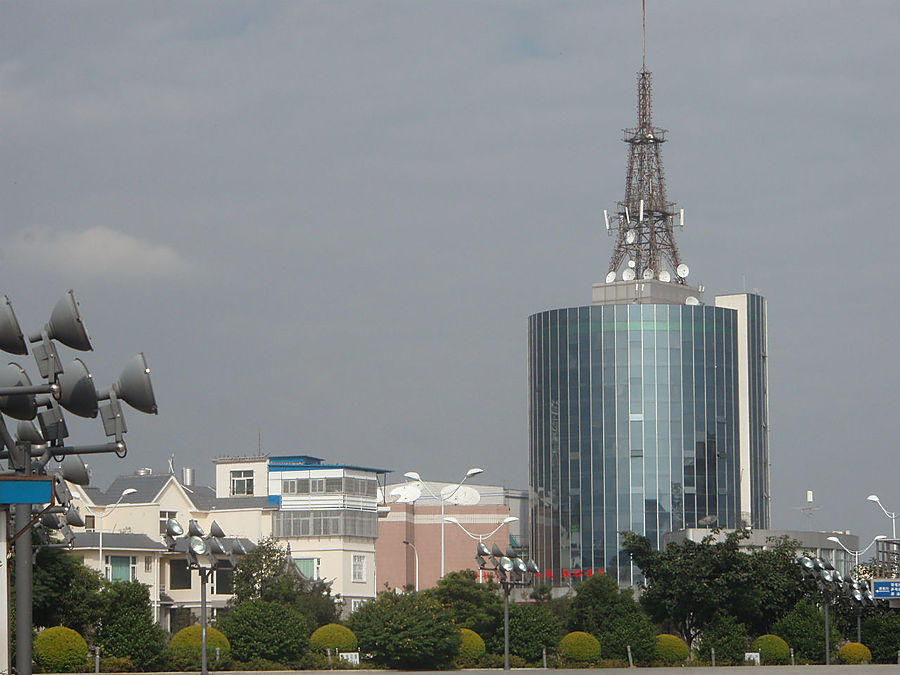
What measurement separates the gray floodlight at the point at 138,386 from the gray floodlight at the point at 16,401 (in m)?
1.28

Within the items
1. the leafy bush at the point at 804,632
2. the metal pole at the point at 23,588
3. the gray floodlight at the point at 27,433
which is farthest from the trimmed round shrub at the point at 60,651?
the leafy bush at the point at 804,632

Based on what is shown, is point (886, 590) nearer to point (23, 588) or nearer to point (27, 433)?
point (27, 433)

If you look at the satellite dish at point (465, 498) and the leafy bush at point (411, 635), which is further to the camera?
the satellite dish at point (465, 498)

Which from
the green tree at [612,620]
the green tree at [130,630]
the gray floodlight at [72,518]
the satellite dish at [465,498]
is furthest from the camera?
the satellite dish at [465,498]

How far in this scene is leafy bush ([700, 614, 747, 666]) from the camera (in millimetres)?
63531

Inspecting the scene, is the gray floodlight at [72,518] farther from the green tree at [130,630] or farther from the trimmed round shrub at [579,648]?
the trimmed round shrub at [579,648]

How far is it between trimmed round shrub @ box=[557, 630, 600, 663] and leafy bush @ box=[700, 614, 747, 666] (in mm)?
7488

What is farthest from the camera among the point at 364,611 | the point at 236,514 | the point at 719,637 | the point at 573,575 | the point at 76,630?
the point at 573,575

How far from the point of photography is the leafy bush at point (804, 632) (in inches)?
2616

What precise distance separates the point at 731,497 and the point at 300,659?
8151cm

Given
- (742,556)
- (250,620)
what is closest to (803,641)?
(742,556)

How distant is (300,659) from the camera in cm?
4966

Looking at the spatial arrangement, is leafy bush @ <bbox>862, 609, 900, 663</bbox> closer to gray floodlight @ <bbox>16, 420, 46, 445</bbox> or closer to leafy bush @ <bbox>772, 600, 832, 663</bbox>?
leafy bush @ <bbox>772, 600, 832, 663</bbox>

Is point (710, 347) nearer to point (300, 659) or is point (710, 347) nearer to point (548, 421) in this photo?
point (548, 421)
